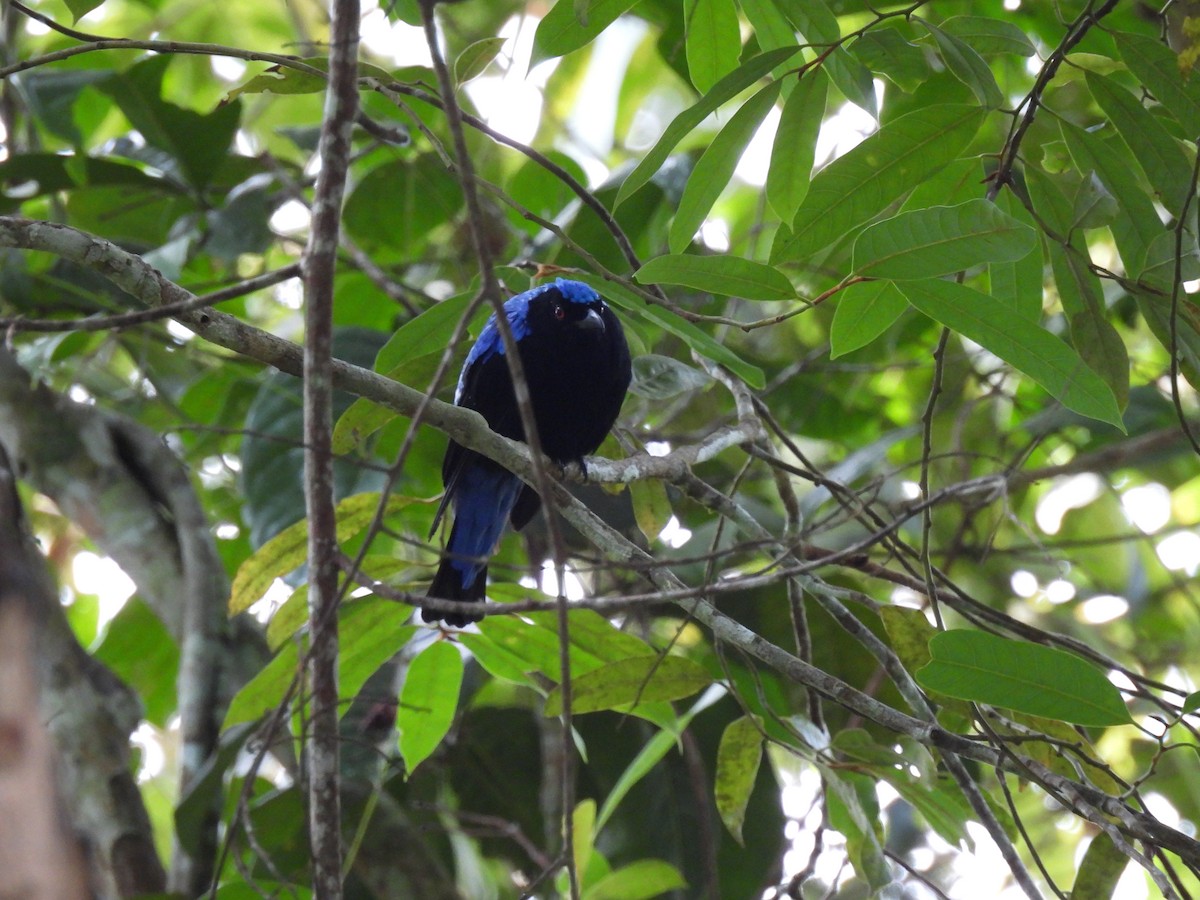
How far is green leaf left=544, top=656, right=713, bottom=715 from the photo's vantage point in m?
A: 2.33

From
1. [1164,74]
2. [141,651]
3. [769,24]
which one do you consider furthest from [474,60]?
[141,651]

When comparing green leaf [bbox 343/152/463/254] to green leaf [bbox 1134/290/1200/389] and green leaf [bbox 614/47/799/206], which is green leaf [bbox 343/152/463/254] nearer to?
green leaf [bbox 614/47/799/206]

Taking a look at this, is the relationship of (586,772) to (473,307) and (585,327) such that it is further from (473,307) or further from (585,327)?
(473,307)

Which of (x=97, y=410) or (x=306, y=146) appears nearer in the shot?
(x=97, y=410)

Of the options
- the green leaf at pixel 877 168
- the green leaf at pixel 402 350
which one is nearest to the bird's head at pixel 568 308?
the green leaf at pixel 402 350

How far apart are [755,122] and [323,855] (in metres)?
1.46


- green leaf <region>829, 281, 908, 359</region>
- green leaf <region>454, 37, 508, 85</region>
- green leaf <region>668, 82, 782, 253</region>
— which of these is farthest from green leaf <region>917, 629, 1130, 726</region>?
green leaf <region>454, 37, 508, 85</region>

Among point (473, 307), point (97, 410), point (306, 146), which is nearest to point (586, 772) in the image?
point (97, 410)

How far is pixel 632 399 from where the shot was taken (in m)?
3.62

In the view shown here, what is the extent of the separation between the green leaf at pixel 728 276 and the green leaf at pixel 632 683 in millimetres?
729

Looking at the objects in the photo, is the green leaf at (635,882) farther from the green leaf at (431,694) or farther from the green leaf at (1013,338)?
the green leaf at (1013,338)

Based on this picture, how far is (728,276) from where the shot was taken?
6.85 feet

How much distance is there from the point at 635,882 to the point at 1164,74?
7.52ft

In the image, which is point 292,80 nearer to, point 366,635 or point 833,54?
point 833,54
